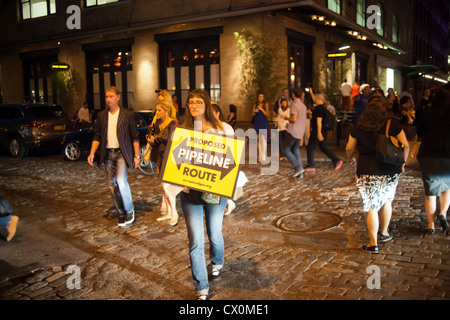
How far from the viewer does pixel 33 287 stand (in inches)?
165

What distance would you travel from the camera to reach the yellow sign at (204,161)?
148 inches

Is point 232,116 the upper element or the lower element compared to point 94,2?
lower

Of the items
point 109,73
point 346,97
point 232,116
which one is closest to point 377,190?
point 232,116

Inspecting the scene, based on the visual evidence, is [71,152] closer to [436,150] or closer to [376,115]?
[376,115]

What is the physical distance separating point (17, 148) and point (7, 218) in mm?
9593

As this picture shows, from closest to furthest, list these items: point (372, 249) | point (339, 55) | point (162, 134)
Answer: point (372, 249)
point (162, 134)
point (339, 55)

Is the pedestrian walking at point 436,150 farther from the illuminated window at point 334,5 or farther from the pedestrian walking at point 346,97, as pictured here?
the illuminated window at point 334,5

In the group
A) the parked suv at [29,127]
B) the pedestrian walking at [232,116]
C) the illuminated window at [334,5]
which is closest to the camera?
the parked suv at [29,127]

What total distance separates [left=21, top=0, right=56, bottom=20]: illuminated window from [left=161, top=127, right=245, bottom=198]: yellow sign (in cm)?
2227

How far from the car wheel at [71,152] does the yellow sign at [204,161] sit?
1015 centimetres

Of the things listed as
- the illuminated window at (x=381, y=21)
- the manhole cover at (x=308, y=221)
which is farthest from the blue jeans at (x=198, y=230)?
the illuminated window at (x=381, y=21)

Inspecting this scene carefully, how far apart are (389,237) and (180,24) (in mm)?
14847

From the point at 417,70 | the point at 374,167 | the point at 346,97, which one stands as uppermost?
the point at 417,70

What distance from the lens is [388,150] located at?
4766 millimetres
